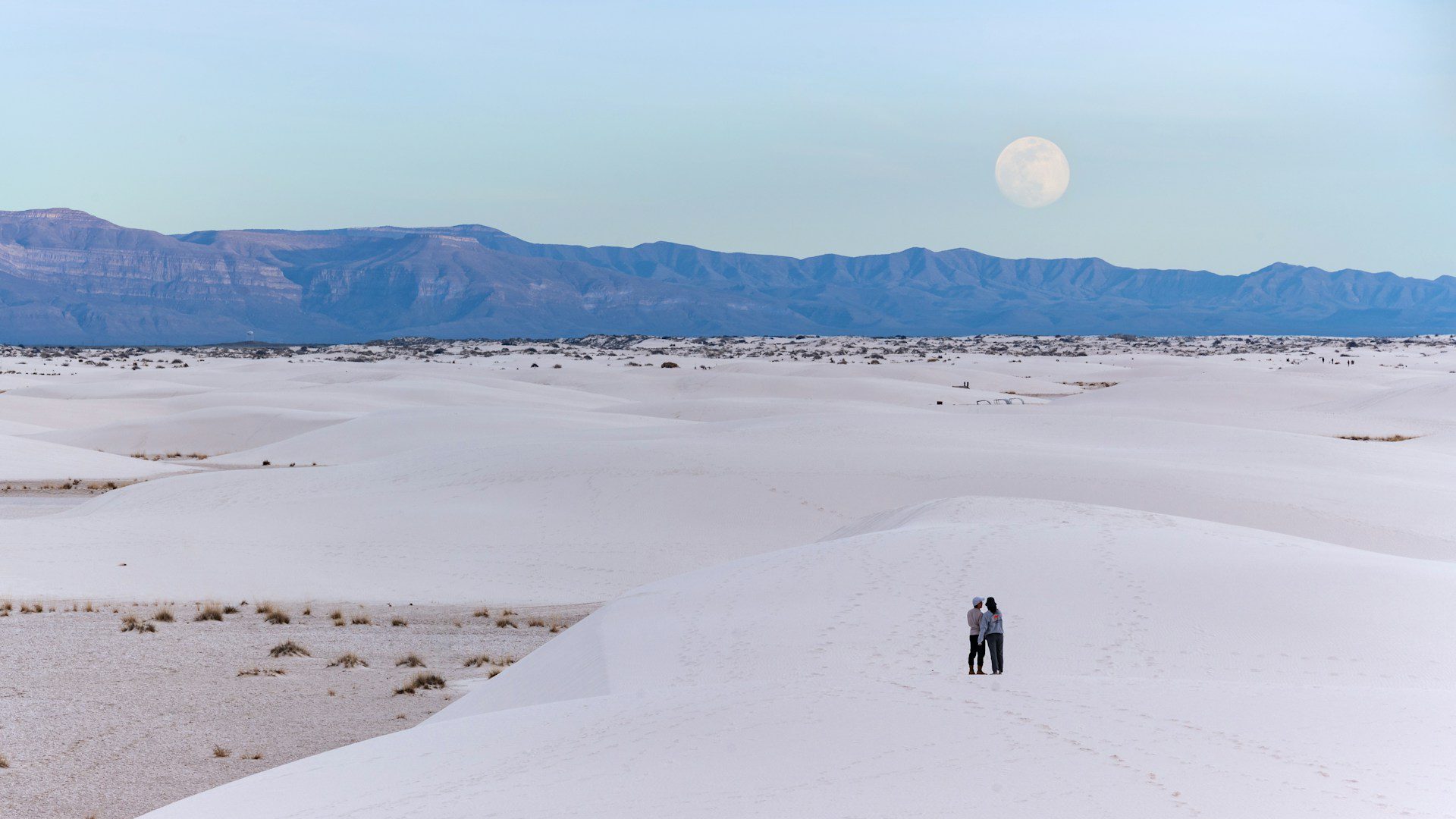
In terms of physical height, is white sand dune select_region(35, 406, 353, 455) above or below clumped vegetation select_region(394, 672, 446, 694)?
below

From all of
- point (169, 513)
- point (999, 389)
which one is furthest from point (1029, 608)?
point (999, 389)

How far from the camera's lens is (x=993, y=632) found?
10867 millimetres

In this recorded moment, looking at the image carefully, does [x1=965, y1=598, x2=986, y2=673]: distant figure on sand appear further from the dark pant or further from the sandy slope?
the sandy slope

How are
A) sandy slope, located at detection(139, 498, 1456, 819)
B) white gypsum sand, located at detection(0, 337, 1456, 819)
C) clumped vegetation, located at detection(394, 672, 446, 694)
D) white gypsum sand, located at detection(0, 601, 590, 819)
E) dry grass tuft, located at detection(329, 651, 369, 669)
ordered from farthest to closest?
dry grass tuft, located at detection(329, 651, 369, 669) → clumped vegetation, located at detection(394, 672, 446, 694) → white gypsum sand, located at detection(0, 601, 590, 819) → white gypsum sand, located at detection(0, 337, 1456, 819) → sandy slope, located at detection(139, 498, 1456, 819)

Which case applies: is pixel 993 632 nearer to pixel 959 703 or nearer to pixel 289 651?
pixel 959 703

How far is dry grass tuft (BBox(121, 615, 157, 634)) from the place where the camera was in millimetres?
17188

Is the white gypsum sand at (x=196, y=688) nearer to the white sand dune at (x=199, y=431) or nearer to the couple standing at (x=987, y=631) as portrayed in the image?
the couple standing at (x=987, y=631)

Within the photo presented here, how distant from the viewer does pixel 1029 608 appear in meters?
13.5

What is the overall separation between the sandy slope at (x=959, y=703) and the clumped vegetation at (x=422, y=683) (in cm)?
166

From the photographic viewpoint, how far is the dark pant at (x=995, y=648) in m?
10.9

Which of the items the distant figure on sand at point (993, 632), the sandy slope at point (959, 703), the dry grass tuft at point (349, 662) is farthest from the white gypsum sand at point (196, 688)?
the distant figure on sand at point (993, 632)

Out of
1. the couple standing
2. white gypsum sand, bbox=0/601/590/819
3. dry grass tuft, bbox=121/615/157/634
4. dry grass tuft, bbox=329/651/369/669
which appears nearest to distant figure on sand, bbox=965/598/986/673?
the couple standing

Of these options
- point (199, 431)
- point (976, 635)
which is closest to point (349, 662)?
point (976, 635)

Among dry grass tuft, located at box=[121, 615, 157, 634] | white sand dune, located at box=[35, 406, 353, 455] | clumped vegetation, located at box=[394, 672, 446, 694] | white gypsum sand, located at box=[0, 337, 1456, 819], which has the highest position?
white gypsum sand, located at box=[0, 337, 1456, 819]
